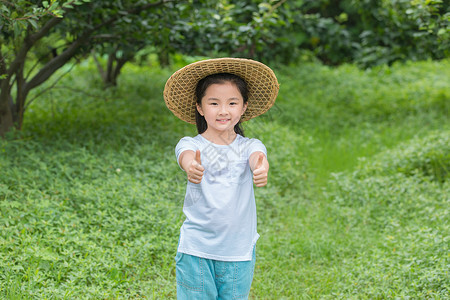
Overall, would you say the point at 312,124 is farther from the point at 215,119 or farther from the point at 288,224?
the point at 215,119

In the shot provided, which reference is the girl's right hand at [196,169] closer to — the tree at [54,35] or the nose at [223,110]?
the nose at [223,110]

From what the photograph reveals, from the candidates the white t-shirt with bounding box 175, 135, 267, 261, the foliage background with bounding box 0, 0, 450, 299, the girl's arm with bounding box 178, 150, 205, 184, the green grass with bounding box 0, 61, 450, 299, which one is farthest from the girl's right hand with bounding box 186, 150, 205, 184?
the foliage background with bounding box 0, 0, 450, 299

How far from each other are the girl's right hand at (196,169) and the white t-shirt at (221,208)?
6.2 inches

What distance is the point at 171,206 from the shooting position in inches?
166

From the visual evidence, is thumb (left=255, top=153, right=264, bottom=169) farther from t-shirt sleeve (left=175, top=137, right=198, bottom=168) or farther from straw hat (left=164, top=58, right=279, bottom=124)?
straw hat (left=164, top=58, right=279, bottom=124)

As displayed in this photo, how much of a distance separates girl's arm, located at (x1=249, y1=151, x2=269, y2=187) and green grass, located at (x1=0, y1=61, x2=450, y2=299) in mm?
793

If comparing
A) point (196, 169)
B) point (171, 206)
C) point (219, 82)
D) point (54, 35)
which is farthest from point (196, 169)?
point (54, 35)

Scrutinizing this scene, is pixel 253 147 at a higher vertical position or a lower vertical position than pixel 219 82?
lower

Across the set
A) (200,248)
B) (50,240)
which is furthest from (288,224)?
(200,248)

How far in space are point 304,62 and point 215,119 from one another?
896 centimetres

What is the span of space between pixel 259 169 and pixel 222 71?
53cm

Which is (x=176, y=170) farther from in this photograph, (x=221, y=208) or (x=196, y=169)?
(x=196, y=169)

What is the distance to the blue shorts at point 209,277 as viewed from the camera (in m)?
2.24

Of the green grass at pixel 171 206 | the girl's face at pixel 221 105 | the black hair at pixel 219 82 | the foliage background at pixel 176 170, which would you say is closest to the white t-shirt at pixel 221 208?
the girl's face at pixel 221 105
